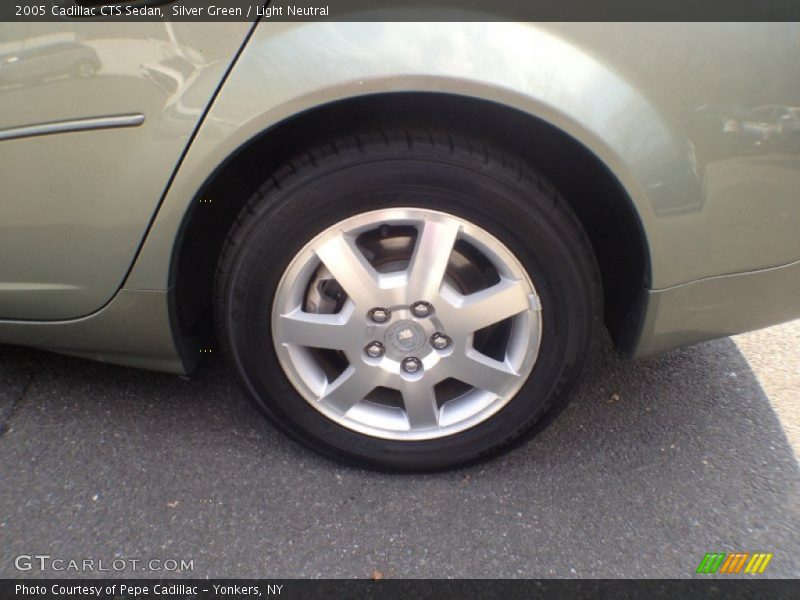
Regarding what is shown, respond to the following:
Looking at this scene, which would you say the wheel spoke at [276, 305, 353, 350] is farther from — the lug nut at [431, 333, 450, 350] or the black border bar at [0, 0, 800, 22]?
the black border bar at [0, 0, 800, 22]

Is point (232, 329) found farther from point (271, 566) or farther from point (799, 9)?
point (799, 9)

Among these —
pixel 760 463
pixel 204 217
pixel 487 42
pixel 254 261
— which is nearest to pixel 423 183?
pixel 487 42

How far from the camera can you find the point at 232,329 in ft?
5.48

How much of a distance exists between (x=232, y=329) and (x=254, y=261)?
20 cm

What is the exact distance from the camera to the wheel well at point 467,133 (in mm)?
1496

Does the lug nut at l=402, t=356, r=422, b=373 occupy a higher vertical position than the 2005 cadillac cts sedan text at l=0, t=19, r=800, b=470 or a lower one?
lower

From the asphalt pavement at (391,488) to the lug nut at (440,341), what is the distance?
0.39 m

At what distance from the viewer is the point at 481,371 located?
169cm

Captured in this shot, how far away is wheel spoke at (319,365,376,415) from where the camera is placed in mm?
1710

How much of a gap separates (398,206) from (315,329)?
1.22 ft

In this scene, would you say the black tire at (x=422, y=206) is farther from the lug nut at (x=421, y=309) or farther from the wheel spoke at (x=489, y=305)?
the lug nut at (x=421, y=309)
